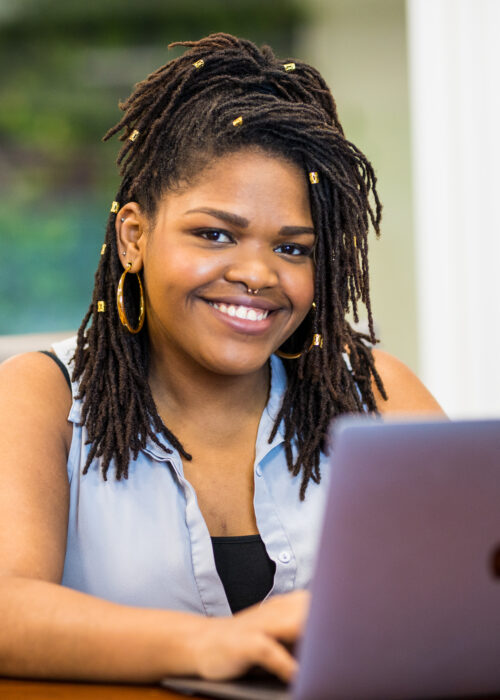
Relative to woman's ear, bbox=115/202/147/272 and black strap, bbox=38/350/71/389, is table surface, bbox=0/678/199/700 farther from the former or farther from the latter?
woman's ear, bbox=115/202/147/272

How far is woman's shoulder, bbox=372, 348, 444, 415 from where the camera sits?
5.34 feet

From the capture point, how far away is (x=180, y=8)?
13.8ft

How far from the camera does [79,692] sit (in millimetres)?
888

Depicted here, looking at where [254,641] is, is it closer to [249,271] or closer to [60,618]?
[60,618]

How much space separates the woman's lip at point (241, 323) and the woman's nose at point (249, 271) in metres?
0.05

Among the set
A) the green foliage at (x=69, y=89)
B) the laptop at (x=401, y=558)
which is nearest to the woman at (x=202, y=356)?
the laptop at (x=401, y=558)

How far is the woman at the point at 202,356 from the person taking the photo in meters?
1.34

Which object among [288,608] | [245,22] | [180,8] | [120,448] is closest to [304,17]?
[245,22]

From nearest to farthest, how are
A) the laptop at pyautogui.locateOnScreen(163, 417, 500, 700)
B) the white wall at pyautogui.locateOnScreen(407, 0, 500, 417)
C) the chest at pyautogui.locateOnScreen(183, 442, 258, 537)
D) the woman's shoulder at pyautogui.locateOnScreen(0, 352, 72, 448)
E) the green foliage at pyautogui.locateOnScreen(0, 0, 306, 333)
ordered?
1. the laptop at pyautogui.locateOnScreen(163, 417, 500, 700)
2. the woman's shoulder at pyautogui.locateOnScreen(0, 352, 72, 448)
3. the chest at pyautogui.locateOnScreen(183, 442, 258, 537)
4. the white wall at pyautogui.locateOnScreen(407, 0, 500, 417)
5. the green foliage at pyautogui.locateOnScreen(0, 0, 306, 333)

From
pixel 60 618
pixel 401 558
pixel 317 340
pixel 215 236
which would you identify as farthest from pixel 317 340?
pixel 401 558

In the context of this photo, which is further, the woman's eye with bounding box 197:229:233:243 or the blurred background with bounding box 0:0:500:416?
the blurred background with bounding box 0:0:500:416

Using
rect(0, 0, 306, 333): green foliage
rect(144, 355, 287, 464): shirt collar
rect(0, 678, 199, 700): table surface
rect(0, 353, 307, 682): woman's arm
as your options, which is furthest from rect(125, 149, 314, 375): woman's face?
rect(0, 0, 306, 333): green foliage

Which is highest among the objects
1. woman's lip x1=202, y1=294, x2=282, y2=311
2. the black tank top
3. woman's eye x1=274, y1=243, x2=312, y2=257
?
woman's eye x1=274, y1=243, x2=312, y2=257

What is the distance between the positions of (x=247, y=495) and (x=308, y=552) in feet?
0.42
